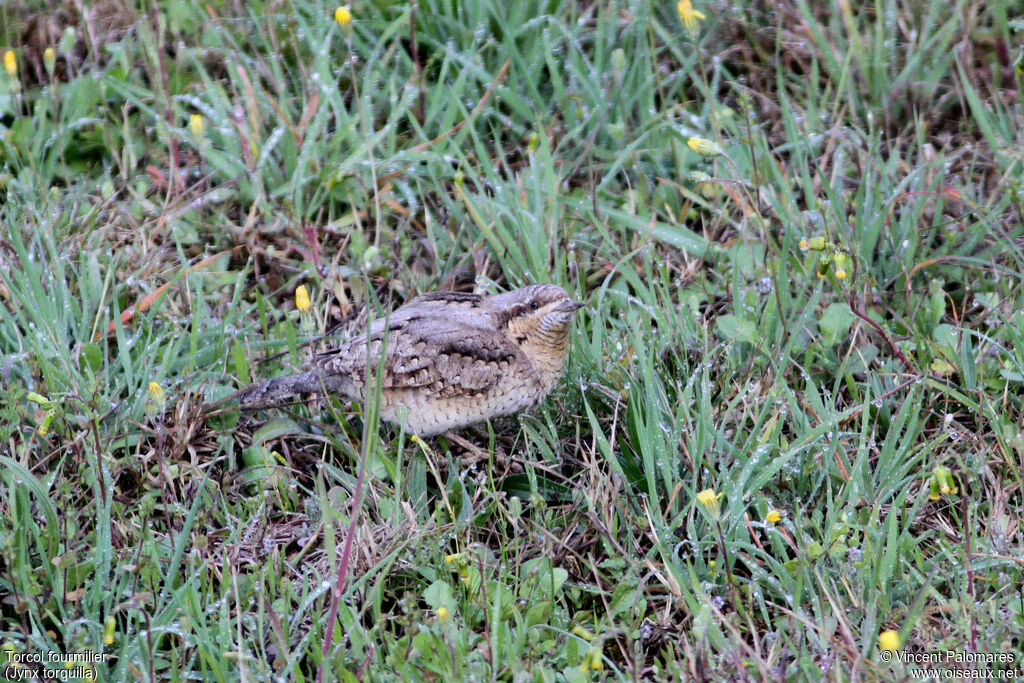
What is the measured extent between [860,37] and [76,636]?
4.90 m

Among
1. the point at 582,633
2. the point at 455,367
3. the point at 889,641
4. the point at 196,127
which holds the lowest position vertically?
the point at 582,633

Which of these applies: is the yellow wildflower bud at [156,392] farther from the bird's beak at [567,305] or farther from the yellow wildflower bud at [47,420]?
the bird's beak at [567,305]

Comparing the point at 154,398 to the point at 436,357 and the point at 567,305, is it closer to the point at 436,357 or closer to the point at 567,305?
the point at 436,357

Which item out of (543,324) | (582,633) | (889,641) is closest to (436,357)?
(543,324)

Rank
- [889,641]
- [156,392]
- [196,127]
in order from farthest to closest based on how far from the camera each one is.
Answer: [196,127]
[156,392]
[889,641]

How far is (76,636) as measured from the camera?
3326 mm

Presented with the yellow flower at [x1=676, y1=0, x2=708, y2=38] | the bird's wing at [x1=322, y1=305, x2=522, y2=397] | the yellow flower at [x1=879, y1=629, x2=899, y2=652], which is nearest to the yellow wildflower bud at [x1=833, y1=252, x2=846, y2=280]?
the yellow flower at [x1=676, y1=0, x2=708, y2=38]

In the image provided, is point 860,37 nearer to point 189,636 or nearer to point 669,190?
point 669,190

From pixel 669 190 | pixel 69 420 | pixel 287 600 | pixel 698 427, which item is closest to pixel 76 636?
pixel 287 600

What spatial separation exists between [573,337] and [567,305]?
416 mm

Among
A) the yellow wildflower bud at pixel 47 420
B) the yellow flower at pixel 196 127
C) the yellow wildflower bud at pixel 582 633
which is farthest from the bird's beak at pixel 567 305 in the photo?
the yellow flower at pixel 196 127

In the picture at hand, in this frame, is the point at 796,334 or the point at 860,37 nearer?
the point at 796,334

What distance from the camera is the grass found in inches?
140

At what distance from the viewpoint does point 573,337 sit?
15.4 feet
